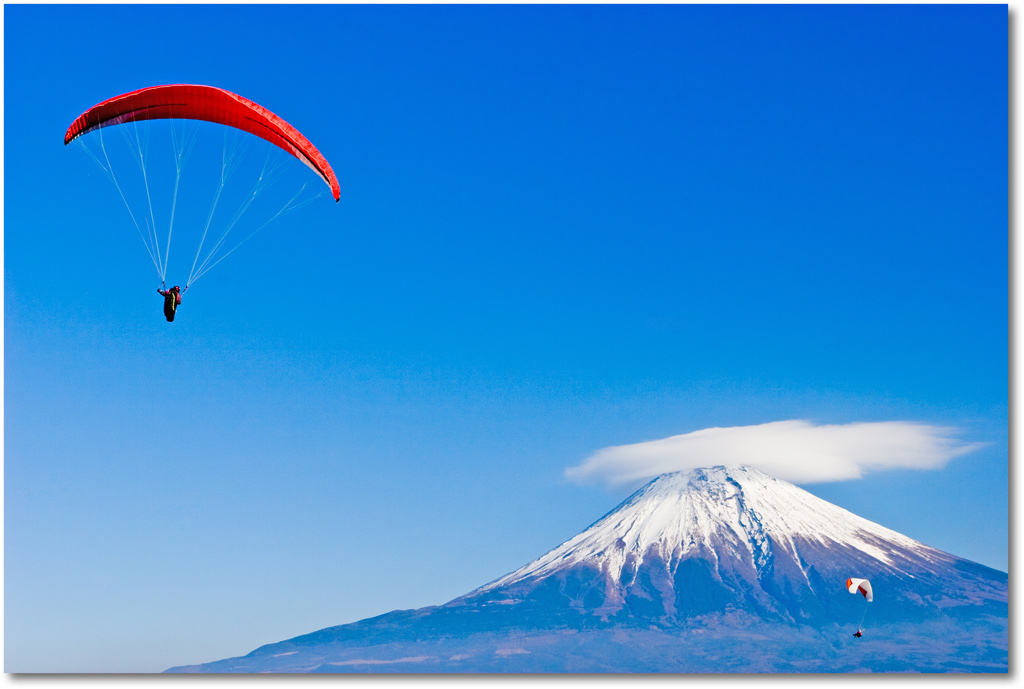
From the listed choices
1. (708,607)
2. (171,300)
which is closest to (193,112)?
(171,300)

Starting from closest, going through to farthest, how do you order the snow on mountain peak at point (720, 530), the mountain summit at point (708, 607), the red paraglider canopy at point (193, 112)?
1. the red paraglider canopy at point (193, 112)
2. the mountain summit at point (708, 607)
3. the snow on mountain peak at point (720, 530)

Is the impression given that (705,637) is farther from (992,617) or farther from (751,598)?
(992,617)

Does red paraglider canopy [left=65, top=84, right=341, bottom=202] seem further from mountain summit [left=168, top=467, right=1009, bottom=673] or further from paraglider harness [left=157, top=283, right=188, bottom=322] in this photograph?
mountain summit [left=168, top=467, right=1009, bottom=673]

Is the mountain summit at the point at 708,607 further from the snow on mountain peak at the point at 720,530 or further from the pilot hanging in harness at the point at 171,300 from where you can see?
the pilot hanging in harness at the point at 171,300

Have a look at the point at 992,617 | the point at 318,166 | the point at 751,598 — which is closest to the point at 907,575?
the point at 992,617

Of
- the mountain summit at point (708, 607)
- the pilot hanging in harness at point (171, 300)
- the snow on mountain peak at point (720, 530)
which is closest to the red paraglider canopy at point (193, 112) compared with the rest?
the pilot hanging in harness at point (171, 300)

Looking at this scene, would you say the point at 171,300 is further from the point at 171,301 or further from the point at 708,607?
the point at 708,607
